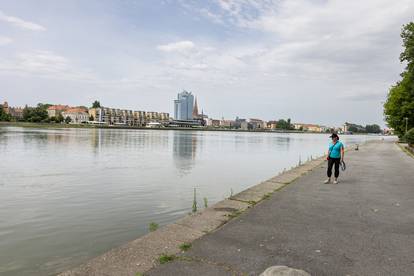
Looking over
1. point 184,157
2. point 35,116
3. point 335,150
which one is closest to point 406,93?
point 184,157

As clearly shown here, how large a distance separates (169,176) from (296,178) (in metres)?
7.19

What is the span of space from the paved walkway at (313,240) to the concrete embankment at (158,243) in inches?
10.4

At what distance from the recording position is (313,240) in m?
6.10

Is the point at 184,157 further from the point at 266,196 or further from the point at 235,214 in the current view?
the point at 235,214

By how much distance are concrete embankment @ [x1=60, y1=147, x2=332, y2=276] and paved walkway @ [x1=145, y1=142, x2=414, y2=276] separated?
0.87 feet

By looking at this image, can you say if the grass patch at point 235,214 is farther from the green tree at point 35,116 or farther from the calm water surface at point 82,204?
the green tree at point 35,116

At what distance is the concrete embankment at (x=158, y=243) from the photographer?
15.9 feet

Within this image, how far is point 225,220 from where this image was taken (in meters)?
7.30

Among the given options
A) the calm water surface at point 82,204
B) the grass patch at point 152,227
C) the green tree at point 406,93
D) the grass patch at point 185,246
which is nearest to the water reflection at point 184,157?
the calm water surface at point 82,204

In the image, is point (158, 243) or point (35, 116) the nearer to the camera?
point (158, 243)

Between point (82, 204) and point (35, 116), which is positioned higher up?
point (35, 116)

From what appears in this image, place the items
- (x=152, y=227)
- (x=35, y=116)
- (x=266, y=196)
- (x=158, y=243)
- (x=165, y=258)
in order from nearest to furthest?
(x=165, y=258) < (x=158, y=243) < (x=152, y=227) < (x=266, y=196) < (x=35, y=116)

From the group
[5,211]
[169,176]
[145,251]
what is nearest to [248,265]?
[145,251]

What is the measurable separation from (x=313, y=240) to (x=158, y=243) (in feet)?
9.49
